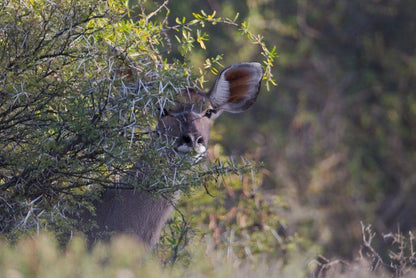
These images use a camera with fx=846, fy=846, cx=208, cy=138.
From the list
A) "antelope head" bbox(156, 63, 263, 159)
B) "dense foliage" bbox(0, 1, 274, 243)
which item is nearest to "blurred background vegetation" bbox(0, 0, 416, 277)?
"antelope head" bbox(156, 63, 263, 159)

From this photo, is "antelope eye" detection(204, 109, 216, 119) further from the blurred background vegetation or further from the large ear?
the blurred background vegetation

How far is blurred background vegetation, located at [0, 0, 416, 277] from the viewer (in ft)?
51.8

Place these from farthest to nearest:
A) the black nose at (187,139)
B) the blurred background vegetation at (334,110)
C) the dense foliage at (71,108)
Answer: the blurred background vegetation at (334,110), the black nose at (187,139), the dense foliage at (71,108)

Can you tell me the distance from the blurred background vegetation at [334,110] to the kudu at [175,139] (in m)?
7.23

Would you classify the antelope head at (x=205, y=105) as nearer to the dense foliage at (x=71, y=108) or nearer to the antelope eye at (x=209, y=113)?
the antelope eye at (x=209, y=113)

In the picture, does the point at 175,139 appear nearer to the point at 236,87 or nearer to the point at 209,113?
the point at 209,113

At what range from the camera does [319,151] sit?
1645 centimetres

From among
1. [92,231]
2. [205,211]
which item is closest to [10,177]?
[92,231]

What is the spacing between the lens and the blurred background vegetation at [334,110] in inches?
622

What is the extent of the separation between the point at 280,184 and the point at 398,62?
4.05 meters

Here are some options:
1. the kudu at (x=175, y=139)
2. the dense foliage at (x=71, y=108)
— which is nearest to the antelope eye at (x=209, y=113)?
the kudu at (x=175, y=139)

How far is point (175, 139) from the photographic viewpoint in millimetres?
6328

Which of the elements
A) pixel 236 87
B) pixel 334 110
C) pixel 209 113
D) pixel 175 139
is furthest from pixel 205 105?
pixel 334 110

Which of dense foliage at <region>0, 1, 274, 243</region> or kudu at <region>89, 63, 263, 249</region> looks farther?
kudu at <region>89, 63, 263, 249</region>
